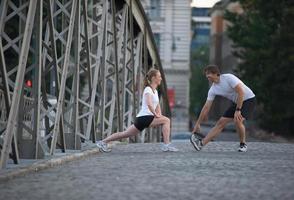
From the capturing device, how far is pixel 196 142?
17500mm

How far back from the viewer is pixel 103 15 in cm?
2006

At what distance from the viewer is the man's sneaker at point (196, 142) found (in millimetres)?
17422

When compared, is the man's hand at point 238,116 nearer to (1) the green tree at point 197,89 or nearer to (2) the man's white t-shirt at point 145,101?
(2) the man's white t-shirt at point 145,101

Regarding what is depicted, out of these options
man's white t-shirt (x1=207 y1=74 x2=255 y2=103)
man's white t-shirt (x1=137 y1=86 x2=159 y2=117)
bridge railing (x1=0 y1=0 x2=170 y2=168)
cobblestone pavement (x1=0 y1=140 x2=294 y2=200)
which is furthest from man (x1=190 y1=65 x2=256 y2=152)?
bridge railing (x1=0 y1=0 x2=170 y2=168)

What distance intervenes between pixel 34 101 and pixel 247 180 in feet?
13.1

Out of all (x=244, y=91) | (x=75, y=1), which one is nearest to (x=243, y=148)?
(x=244, y=91)

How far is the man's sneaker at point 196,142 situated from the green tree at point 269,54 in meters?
32.2

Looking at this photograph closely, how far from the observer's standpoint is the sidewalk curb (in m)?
10.9

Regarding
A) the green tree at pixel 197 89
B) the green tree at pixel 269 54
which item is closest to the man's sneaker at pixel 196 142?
the green tree at pixel 269 54

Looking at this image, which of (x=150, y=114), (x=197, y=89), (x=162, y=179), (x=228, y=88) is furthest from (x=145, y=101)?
(x=197, y=89)

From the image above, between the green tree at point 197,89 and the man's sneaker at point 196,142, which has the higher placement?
the man's sneaker at point 196,142

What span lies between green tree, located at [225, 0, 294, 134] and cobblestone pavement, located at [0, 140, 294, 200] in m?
35.7

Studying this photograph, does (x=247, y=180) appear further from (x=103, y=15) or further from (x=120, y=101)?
(x=120, y=101)

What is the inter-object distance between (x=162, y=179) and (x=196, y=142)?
21.8 ft
